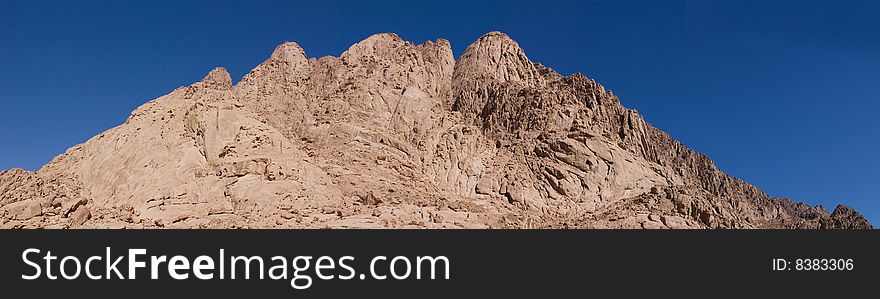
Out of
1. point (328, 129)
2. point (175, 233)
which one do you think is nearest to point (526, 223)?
point (328, 129)

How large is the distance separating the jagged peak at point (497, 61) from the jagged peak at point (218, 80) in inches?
749

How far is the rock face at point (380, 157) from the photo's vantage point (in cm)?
4094

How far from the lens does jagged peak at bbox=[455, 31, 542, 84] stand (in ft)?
206

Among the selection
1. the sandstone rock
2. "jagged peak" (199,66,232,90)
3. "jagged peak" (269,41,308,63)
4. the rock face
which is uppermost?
"jagged peak" (269,41,308,63)

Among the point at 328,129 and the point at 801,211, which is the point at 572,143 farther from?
the point at 801,211

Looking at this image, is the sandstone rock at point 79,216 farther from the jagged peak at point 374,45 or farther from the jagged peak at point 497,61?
the jagged peak at point 497,61

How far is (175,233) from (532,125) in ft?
118

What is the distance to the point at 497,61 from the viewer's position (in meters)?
64.3

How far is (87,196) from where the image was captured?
44.7 metres

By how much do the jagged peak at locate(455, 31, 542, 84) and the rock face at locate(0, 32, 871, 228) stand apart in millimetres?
164

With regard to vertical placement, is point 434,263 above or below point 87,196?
below

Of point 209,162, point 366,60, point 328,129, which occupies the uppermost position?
point 366,60

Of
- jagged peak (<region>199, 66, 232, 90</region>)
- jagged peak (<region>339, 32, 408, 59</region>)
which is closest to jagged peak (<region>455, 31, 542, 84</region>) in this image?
jagged peak (<region>339, 32, 408, 59</region>)

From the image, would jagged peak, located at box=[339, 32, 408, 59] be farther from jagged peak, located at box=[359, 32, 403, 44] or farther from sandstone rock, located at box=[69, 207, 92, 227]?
sandstone rock, located at box=[69, 207, 92, 227]
